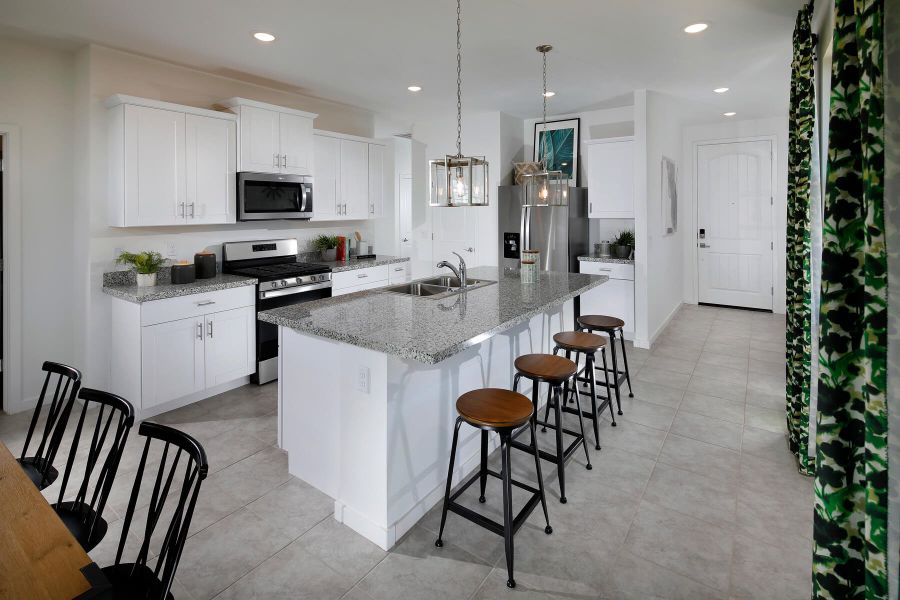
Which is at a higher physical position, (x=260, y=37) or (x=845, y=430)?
(x=260, y=37)

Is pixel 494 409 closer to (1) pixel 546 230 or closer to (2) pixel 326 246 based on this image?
(2) pixel 326 246

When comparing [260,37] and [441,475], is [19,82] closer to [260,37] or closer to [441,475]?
[260,37]


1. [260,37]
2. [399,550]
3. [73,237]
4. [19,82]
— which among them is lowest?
[399,550]

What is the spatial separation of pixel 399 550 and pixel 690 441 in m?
2.03

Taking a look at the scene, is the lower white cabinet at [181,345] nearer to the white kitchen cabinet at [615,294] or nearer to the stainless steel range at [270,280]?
the stainless steel range at [270,280]

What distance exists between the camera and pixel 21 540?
1.14 metres

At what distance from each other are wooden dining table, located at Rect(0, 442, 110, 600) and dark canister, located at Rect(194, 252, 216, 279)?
2.91 m

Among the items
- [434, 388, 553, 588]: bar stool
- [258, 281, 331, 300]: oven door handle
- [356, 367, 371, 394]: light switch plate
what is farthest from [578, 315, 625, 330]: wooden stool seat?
[258, 281, 331, 300]: oven door handle

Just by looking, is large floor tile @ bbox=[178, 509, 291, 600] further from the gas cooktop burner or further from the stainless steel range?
the gas cooktop burner

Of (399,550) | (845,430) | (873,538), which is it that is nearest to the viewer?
(873,538)

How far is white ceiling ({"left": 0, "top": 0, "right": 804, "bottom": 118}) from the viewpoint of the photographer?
2961mm

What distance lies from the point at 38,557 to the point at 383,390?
3.95 feet

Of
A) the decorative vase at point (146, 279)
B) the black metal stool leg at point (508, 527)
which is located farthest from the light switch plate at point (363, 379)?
the decorative vase at point (146, 279)

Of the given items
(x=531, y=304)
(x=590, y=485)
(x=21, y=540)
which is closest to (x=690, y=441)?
(x=590, y=485)
